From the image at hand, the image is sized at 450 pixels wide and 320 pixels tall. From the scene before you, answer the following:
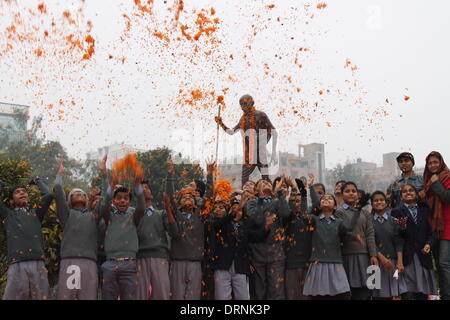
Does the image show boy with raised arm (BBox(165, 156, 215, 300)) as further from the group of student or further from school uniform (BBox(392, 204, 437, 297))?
school uniform (BBox(392, 204, 437, 297))

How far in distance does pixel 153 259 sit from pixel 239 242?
1344 mm

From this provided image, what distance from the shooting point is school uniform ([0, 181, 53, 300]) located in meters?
7.34

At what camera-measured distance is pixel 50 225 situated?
901 centimetres

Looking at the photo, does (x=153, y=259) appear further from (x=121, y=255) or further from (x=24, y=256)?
(x=24, y=256)

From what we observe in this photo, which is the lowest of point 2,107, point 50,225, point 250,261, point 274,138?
point 250,261

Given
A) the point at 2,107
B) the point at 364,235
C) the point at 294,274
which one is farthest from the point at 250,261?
the point at 2,107

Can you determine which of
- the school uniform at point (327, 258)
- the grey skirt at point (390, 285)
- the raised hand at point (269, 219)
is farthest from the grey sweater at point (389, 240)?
the raised hand at point (269, 219)

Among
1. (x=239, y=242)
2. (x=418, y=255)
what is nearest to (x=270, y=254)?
(x=239, y=242)

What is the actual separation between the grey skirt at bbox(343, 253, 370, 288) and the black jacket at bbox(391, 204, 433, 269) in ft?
2.17

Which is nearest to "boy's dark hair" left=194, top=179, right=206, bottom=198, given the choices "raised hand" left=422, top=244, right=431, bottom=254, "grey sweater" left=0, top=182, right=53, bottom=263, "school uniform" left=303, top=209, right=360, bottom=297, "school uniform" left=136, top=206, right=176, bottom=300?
"school uniform" left=136, top=206, right=176, bottom=300

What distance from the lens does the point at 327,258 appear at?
26.3 feet

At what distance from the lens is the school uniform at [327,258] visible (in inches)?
309
